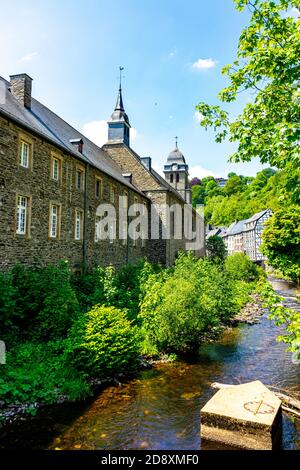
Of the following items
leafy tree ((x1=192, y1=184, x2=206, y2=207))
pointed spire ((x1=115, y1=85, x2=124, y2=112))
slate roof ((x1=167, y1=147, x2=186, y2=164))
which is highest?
leafy tree ((x1=192, y1=184, x2=206, y2=207))

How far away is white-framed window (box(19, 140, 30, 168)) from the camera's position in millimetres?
12148

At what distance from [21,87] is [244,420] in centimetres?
1505

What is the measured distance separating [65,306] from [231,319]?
422 inches

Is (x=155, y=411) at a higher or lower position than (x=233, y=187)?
Result: lower

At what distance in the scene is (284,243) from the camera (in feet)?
70.9

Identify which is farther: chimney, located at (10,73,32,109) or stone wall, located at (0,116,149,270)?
chimney, located at (10,73,32,109)

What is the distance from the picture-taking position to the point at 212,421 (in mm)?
6289

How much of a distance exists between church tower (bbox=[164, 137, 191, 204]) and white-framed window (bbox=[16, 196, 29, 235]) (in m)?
29.8

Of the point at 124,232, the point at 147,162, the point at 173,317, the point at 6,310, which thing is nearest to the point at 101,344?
the point at 6,310

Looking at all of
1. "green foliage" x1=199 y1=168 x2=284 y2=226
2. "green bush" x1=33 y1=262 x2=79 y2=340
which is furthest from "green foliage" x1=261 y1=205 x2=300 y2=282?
"green foliage" x1=199 y1=168 x2=284 y2=226

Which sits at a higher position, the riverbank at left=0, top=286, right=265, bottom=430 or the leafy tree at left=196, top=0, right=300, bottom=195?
the leafy tree at left=196, top=0, right=300, bottom=195

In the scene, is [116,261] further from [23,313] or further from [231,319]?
[23,313]

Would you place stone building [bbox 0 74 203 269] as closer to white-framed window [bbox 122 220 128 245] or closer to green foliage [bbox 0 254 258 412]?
white-framed window [bbox 122 220 128 245]

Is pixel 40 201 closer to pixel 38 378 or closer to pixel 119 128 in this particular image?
pixel 38 378
